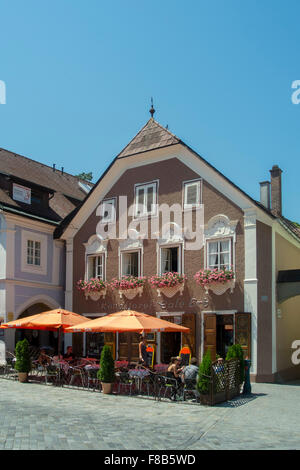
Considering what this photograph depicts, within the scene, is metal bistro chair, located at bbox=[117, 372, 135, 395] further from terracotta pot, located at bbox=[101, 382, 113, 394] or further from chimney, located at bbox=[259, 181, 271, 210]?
chimney, located at bbox=[259, 181, 271, 210]

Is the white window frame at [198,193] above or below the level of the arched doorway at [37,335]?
above

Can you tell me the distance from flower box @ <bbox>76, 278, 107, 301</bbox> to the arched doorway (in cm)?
255

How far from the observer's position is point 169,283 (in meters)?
22.2

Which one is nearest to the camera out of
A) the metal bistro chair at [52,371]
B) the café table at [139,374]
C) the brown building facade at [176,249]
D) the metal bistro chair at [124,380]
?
the café table at [139,374]

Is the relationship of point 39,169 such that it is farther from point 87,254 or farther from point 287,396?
point 287,396

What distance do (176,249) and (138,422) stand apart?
12.3 meters

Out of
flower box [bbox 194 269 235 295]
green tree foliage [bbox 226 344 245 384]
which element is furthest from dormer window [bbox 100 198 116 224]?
green tree foliage [bbox 226 344 245 384]

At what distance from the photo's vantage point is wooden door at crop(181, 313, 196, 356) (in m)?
21.5

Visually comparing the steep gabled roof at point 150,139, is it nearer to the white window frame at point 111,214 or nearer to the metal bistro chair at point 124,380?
the white window frame at point 111,214

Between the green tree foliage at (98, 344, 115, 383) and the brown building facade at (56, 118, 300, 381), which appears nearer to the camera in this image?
the green tree foliage at (98, 344, 115, 383)

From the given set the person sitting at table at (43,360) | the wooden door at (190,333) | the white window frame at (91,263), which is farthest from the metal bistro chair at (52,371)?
the white window frame at (91,263)

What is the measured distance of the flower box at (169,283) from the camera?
2215cm
